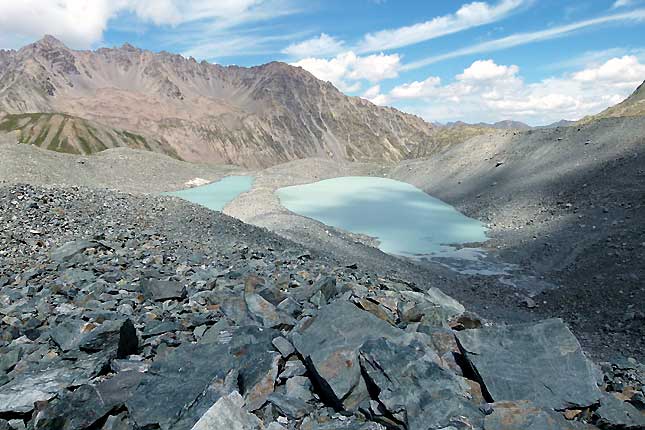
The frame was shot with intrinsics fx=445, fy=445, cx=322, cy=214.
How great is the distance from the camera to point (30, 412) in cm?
521

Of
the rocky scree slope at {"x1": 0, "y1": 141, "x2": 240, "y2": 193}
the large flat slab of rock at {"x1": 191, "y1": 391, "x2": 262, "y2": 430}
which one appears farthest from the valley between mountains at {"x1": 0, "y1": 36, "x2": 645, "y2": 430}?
the rocky scree slope at {"x1": 0, "y1": 141, "x2": 240, "y2": 193}

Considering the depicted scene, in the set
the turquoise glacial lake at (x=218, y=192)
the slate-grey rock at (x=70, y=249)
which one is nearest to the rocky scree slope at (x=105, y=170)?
the turquoise glacial lake at (x=218, y=192)

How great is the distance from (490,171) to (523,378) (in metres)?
48.4

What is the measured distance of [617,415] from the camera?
538 cm

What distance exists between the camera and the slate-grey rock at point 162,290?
27.8ft

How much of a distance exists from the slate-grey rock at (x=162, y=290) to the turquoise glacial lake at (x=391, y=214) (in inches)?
871

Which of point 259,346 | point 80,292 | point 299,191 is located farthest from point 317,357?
point 299,191

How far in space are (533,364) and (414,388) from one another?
1.84m

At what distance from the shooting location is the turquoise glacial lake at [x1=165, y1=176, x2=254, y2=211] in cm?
4641

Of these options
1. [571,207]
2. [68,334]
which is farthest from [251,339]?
[571,207]

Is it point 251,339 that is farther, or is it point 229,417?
point 251,339

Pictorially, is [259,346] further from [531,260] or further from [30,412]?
[531,260]

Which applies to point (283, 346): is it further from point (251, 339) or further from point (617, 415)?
point (617, 415)

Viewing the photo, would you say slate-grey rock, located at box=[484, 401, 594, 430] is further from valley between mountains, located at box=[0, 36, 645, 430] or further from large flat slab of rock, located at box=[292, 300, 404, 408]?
large flat slab of rock, located at box=[292, 300, 404, 408]
